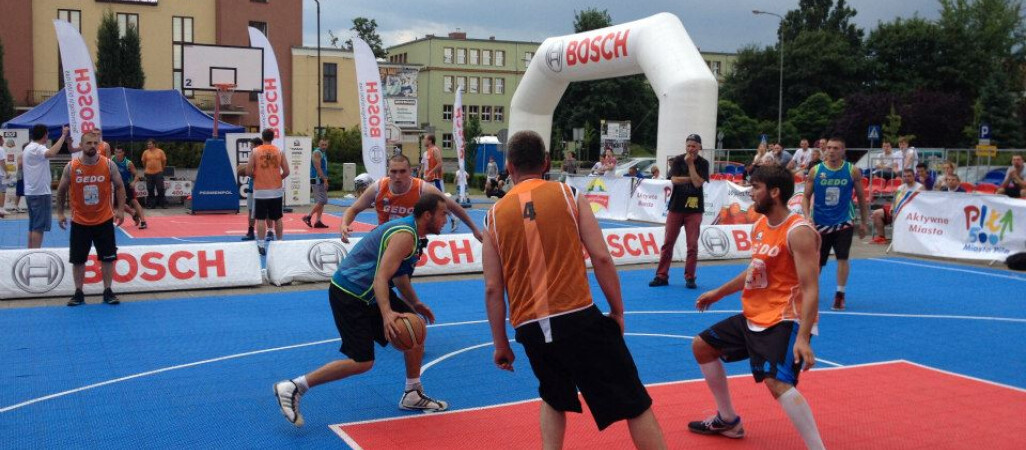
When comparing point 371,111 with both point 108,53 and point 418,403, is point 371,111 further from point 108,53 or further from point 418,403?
point 108,53

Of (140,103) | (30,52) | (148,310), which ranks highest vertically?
(30,52)

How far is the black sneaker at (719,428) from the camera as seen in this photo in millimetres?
5828

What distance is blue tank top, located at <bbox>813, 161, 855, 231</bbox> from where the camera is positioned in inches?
416

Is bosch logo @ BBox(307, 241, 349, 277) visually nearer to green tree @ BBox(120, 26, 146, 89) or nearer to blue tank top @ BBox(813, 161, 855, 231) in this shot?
blue tank top @ BBox(813, 161, 855, 231)

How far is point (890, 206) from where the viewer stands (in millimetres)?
20016

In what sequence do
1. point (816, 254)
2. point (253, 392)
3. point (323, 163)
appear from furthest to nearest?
point (323, 163) → point (253, 392) → point (816, 254)

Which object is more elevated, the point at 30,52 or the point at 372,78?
the point at 30,52

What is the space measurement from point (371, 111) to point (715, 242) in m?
11.9

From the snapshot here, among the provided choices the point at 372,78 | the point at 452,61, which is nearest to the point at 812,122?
the point at 452,61

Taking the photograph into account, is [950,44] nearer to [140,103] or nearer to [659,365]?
[140,103]

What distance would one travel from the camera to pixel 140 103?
99.8ft

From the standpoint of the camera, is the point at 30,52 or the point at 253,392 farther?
the point at 30,52

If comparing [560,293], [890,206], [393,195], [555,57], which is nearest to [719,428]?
[560,293]

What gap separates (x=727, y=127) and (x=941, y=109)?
15.5 m
